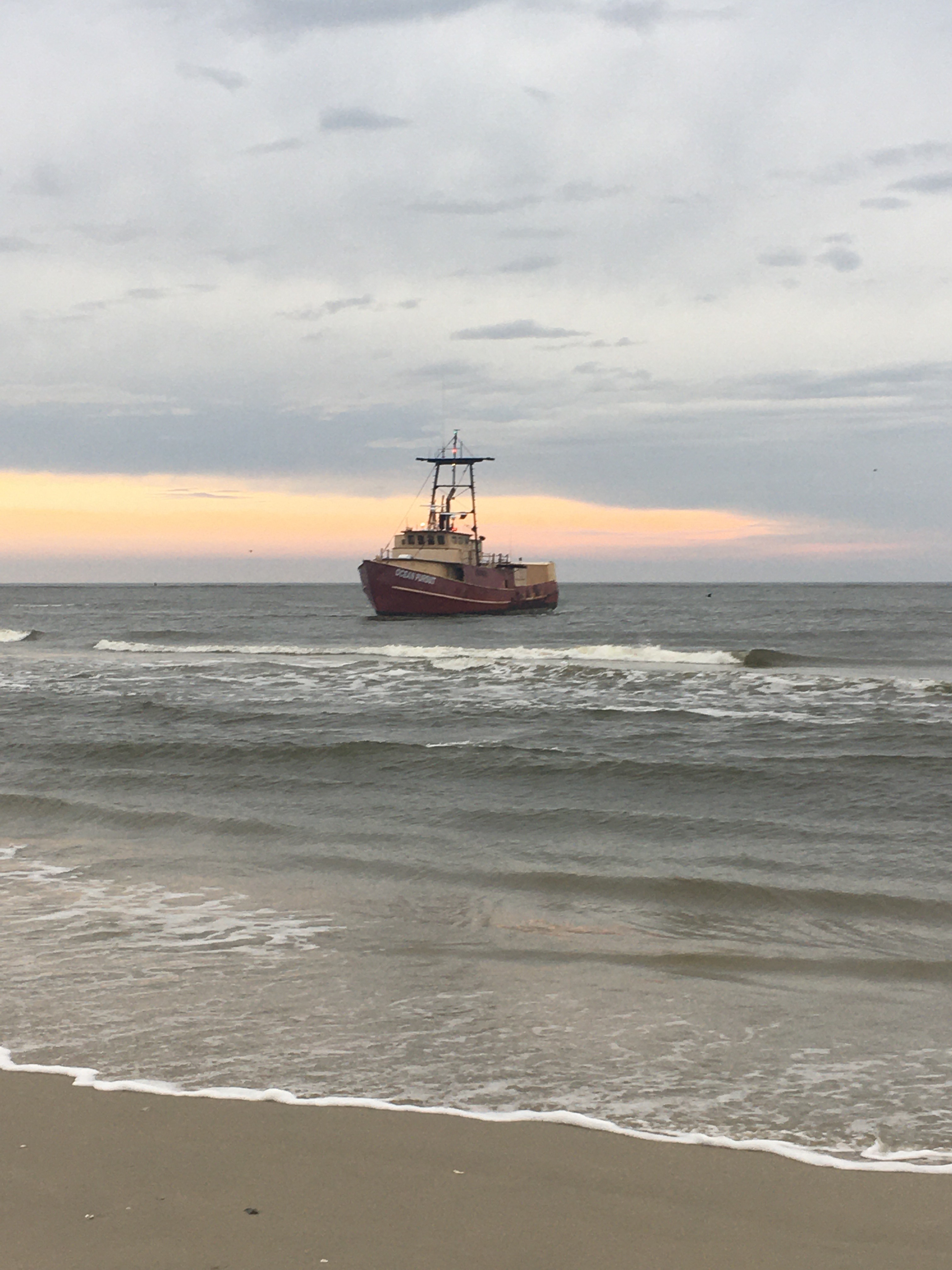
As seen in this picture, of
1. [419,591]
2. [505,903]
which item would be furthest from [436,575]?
[505,903]

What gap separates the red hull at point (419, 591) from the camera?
189 ft

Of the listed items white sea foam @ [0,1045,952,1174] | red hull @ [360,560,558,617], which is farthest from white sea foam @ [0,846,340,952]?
red hull @ [360,560,558,617]

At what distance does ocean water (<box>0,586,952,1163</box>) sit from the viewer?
5105 mm

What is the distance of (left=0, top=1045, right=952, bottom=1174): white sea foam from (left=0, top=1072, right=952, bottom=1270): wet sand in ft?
0.17

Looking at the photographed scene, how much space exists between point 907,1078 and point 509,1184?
7.40 feet

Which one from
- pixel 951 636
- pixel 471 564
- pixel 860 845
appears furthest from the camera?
pixel 471 564

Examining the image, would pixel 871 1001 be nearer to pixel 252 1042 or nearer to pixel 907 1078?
pixel 907 1078

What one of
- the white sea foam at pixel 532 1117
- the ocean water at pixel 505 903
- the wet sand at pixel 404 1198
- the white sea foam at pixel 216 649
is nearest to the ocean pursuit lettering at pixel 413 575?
the white sea foam at pixel 216 649

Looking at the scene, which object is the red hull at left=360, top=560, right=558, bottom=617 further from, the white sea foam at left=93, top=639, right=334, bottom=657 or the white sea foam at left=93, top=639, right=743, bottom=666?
the white sea foam at left=93, top=639, right=743, bottom=666

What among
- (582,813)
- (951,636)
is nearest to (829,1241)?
(582,813)

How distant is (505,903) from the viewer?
8516mm

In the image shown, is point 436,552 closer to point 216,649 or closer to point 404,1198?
point 216,649

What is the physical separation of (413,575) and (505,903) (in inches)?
1933

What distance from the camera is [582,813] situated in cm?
1205
